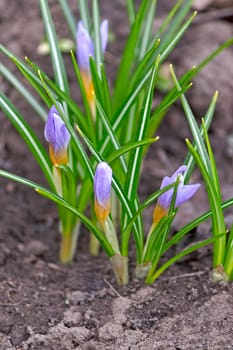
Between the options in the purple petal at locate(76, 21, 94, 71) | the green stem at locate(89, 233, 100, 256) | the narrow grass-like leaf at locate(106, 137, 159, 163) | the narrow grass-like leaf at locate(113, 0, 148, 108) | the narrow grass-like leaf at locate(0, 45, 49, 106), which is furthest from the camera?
the green stem at locate(89, 233, 100, 256)

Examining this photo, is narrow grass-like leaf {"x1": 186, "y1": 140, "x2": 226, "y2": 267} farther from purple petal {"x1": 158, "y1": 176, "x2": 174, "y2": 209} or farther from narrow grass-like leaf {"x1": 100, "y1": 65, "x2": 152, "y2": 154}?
narrow grass-like leaf {"x1": 100, "y1": 65, "x2": 152, "y2": 154}

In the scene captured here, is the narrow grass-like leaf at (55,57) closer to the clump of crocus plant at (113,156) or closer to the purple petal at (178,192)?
the clump of crocus plant at (113,156)

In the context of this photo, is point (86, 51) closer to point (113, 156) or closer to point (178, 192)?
point (113, 156)

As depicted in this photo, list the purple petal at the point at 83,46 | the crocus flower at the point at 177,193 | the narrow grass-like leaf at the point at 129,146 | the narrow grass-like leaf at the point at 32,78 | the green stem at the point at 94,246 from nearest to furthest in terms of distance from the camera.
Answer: the narrow grass-like leaf at the point at 129,146
the crocus flower at the point at 177,193
the narrow grass-like leaf at the point at 32,78
the purple petal at the point at 83,46
the green stem at the point at 94,246

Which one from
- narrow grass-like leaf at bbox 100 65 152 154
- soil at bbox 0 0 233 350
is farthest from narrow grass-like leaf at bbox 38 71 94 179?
soil at bbox 0 0 233 350

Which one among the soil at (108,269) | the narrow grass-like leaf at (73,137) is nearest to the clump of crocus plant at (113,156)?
the narrow grass-like leaf at (73,137)
